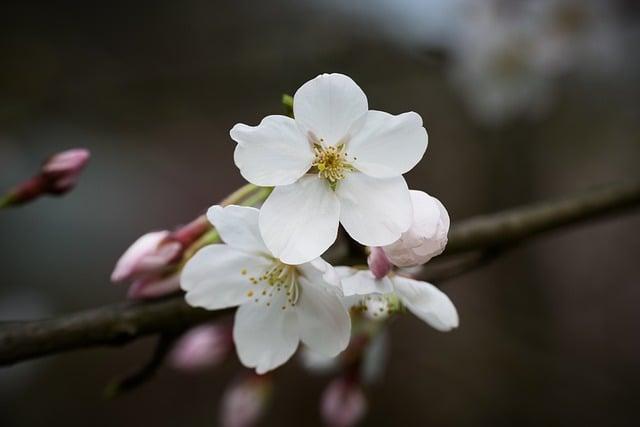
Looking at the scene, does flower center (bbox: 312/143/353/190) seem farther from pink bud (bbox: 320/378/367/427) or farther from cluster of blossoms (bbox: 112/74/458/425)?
pink bud (bbox: 320/378/367/427)

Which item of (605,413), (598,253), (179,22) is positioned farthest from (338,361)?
(598,253)

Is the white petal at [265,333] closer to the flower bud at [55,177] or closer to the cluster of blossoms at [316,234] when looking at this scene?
the cluster of blossoms at [316,234]

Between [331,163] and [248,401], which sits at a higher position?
[331,163]

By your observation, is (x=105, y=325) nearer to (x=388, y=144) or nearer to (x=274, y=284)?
(x=274, y=284)

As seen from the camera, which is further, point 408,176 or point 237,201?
point 408,176

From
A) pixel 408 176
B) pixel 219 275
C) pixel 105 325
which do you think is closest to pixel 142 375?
pixel 105 325

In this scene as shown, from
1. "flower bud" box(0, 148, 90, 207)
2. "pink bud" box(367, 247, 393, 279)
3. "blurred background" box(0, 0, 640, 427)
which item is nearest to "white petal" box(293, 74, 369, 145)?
"pink bud" box(367, 247, 393, 279)

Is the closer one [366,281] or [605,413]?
[366,281]

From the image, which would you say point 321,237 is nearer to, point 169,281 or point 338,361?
point 169,281
